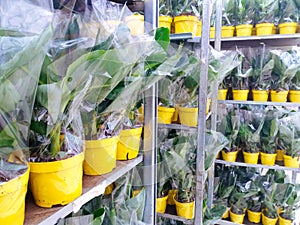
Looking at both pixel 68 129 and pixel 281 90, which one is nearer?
pixel 68 129

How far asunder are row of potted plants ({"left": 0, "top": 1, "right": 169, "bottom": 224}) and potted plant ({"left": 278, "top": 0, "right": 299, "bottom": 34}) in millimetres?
1590

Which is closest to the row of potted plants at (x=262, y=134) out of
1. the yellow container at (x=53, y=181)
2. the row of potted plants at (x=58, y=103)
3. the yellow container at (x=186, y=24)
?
the yellow container at (x=186, y=24)

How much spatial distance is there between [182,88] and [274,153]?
104 centimetres

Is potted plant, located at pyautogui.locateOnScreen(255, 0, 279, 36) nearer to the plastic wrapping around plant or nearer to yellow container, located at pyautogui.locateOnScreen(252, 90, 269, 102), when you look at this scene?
the plastic wrapping around plant

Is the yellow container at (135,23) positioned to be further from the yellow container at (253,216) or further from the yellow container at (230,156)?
the yellow container at (253,216)

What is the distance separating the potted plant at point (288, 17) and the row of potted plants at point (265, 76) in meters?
0.15

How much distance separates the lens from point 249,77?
2.06 meters

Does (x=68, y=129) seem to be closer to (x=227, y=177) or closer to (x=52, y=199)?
(x=52, y=199)

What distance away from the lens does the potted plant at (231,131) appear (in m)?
2.04

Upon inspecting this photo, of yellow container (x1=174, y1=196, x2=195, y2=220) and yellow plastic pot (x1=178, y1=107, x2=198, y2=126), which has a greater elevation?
yellow plastic pot (x1=178, y1=107, x2=198, y2=126)

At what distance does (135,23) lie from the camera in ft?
2.82

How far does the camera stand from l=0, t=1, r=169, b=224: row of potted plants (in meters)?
0.39

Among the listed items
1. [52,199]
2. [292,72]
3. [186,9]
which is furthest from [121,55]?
[292,72]

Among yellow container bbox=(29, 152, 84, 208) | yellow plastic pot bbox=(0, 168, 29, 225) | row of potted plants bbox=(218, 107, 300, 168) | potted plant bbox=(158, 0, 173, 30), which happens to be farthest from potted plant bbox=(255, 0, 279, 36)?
yellow plastic pot bbox=(0, 168, 29, 225)
